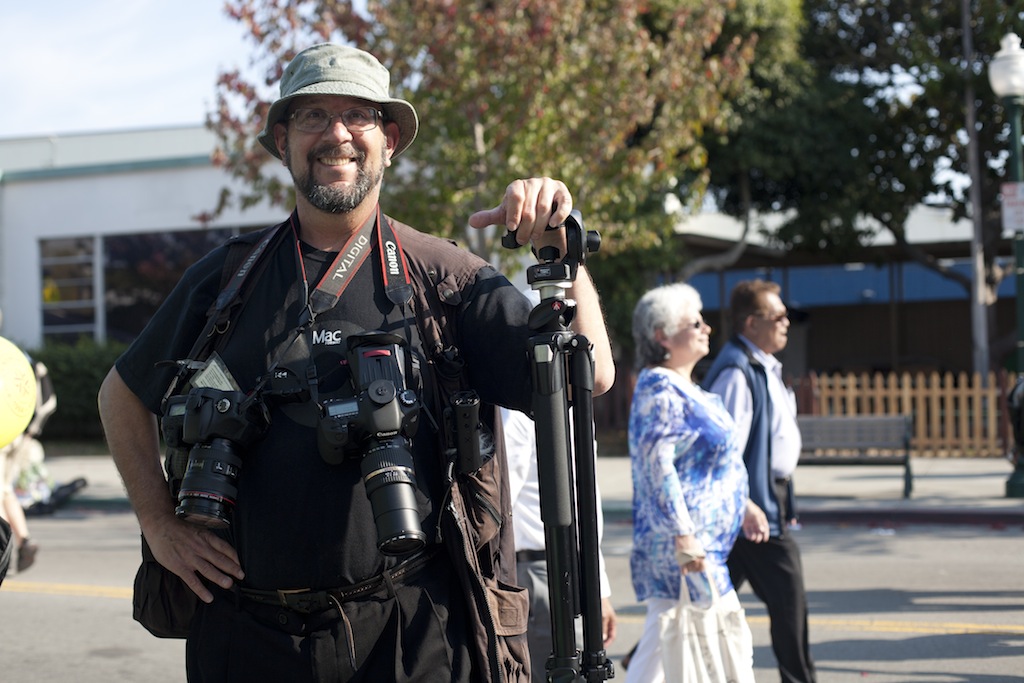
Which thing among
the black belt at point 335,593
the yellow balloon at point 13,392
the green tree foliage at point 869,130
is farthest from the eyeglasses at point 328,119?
the green tree foliage at point 869,130

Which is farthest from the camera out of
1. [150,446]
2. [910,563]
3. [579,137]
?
[579,137]

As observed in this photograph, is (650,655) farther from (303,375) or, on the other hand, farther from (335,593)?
(303,375)

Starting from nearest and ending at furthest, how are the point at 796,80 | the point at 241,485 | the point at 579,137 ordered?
1. the point at 241,485
2. the point at 579,137
3. the point at 796,80

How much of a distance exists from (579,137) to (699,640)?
10208mm

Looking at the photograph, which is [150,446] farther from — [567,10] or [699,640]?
[567,10]

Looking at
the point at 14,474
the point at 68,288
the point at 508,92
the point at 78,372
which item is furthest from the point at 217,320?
the point at 68,288

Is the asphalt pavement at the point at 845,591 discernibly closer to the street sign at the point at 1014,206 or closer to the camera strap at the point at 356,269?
the street sign at the point at 1014,206

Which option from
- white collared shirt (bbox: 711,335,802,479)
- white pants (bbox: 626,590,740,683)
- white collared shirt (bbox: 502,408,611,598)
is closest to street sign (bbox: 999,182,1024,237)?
white collared shirt (bbox: 711,335,802,479)

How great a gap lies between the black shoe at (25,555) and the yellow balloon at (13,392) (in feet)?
22.0

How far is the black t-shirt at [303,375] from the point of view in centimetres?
253

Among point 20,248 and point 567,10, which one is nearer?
point 567,10

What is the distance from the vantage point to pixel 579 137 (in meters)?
14.2

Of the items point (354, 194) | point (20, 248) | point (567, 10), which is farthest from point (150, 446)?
point (20, 248)

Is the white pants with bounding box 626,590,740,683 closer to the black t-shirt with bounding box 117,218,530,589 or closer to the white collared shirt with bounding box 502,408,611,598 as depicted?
the white collared shirt with bounding box 502,408,611,598
